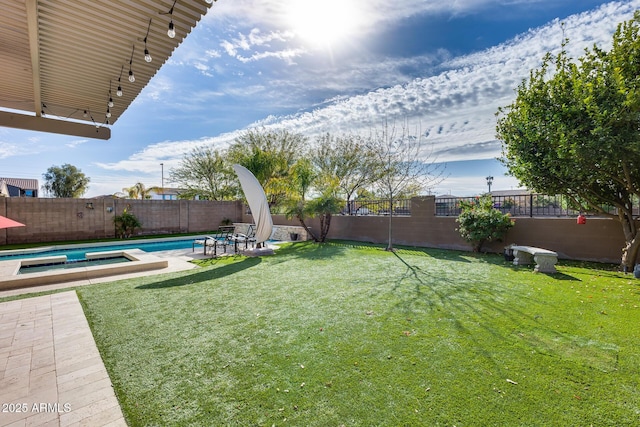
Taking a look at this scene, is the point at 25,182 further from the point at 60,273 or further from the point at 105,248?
the point at 60,273

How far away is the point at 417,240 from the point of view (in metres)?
11.8

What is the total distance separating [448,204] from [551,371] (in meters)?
8.82

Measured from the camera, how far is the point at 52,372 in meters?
2.93

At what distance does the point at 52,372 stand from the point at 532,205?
11.8 metres

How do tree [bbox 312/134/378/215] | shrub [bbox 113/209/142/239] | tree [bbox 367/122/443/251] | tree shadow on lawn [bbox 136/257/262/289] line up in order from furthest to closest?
tree [bbox 312/134/378/215]
shrub [bbox 113/209/142/239]
tree [bbox 367/122/443/251]
tree shadow on lawn [bbox 136/257/262/289]

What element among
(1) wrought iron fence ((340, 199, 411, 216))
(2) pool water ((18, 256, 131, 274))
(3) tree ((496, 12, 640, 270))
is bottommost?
(2) pool water ((18, 256, 131, 274))

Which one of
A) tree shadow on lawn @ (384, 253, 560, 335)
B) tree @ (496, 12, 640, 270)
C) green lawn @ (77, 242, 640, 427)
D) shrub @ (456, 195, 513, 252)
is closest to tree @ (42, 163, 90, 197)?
green lawn @ (77, 242, 640, 427)

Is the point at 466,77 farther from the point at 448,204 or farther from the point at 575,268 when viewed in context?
the point at 575,268

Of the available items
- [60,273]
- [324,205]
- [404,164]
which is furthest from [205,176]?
[60,273]

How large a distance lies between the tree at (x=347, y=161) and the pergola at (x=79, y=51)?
45.9ft

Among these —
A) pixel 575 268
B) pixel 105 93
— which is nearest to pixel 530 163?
pixel 575 268

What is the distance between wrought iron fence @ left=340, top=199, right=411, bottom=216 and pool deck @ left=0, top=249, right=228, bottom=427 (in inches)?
422

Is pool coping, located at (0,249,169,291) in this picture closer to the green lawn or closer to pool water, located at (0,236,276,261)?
the green lawn

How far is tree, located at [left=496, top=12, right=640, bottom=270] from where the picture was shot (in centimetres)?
579
